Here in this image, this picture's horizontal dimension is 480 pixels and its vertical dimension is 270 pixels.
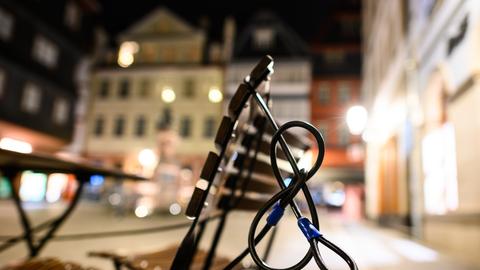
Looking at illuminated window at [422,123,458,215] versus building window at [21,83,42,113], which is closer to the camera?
illuminated window at [422,123,458,215]

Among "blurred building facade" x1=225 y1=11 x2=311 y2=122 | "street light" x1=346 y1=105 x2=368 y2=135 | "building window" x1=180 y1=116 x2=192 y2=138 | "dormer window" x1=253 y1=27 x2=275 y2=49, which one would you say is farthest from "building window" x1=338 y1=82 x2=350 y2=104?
"street light" x1=346 y1=105 x2=368 y2=135

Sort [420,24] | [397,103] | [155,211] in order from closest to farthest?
[420,24] < [397,103] < [155,211]

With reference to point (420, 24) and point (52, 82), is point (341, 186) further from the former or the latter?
point (420, 24)

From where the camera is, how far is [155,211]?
14.3 meters

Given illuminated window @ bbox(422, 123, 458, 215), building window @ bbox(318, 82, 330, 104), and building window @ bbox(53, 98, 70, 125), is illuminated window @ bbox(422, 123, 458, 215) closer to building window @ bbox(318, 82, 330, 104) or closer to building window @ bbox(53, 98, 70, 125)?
building window @ bbox(53, 98, 70, 125)

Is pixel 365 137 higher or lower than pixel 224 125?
higher

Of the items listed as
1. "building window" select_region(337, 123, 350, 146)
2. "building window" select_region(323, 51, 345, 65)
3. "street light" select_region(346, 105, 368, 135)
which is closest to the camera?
"street light" select_region(346, 105, 368, 135)

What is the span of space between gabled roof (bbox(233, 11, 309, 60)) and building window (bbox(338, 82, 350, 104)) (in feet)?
12.3

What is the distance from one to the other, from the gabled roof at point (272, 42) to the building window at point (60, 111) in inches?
538

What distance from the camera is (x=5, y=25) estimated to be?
72.8ft

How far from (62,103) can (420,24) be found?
78.2 ft

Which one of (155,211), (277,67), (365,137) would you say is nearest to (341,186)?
(277,67)

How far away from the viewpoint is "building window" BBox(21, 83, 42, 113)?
24.2 metres

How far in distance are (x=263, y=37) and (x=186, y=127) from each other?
942cm
